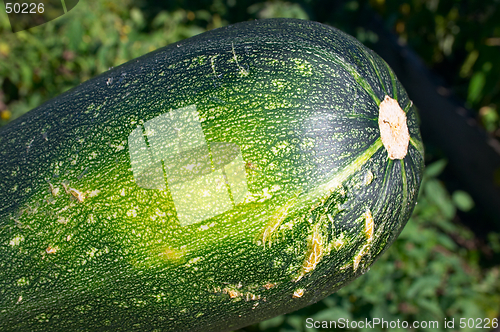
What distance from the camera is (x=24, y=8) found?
11.7ft

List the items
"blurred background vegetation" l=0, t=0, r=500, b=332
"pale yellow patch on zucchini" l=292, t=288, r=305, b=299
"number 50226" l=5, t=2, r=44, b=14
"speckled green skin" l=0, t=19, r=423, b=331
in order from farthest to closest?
"number 50226" l=5, t=2, r=44, b=14
"blurred background vegetation" l=0, t=0, r=500, b=332
"pale yellow patch on zucchini" l=292, t=288, r=305, b=299
"speckled green skin" l=0, t=19, r=423, b=331

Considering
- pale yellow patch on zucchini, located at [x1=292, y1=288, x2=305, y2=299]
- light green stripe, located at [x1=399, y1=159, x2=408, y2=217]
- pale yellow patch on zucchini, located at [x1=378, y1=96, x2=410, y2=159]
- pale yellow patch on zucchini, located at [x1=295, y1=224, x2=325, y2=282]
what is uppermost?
pale yellow patch on zucchini, located at [x1=378, y1=96, x2=410, y2=159]

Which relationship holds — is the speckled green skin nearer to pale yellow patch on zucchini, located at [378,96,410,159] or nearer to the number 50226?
pale yellow patch on zucchini, located at [378,96,410,159]

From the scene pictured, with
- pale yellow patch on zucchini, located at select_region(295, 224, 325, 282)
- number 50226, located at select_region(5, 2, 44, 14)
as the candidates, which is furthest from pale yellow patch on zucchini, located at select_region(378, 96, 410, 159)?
number 50226, located at select_region(5, 2, 44, 14)

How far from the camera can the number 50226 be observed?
3.37m

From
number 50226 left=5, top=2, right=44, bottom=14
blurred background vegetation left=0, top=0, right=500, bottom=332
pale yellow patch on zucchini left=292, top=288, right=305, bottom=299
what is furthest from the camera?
number 50226 left=5, top=2, right=44, bottom=14

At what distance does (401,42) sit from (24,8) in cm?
399

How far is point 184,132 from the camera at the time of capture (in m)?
1.29

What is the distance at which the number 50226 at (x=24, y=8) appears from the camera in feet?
11.1

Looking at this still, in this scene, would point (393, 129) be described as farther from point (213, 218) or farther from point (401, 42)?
point (401, 42)

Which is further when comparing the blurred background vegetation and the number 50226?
the number 50226

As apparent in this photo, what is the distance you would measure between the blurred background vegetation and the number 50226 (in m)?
0.10

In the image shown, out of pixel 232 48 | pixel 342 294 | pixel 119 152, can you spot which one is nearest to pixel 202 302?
pixel 119 152

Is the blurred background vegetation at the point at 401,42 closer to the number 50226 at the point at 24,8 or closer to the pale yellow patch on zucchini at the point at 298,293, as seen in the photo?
the number 50226 at the point at 24,8
